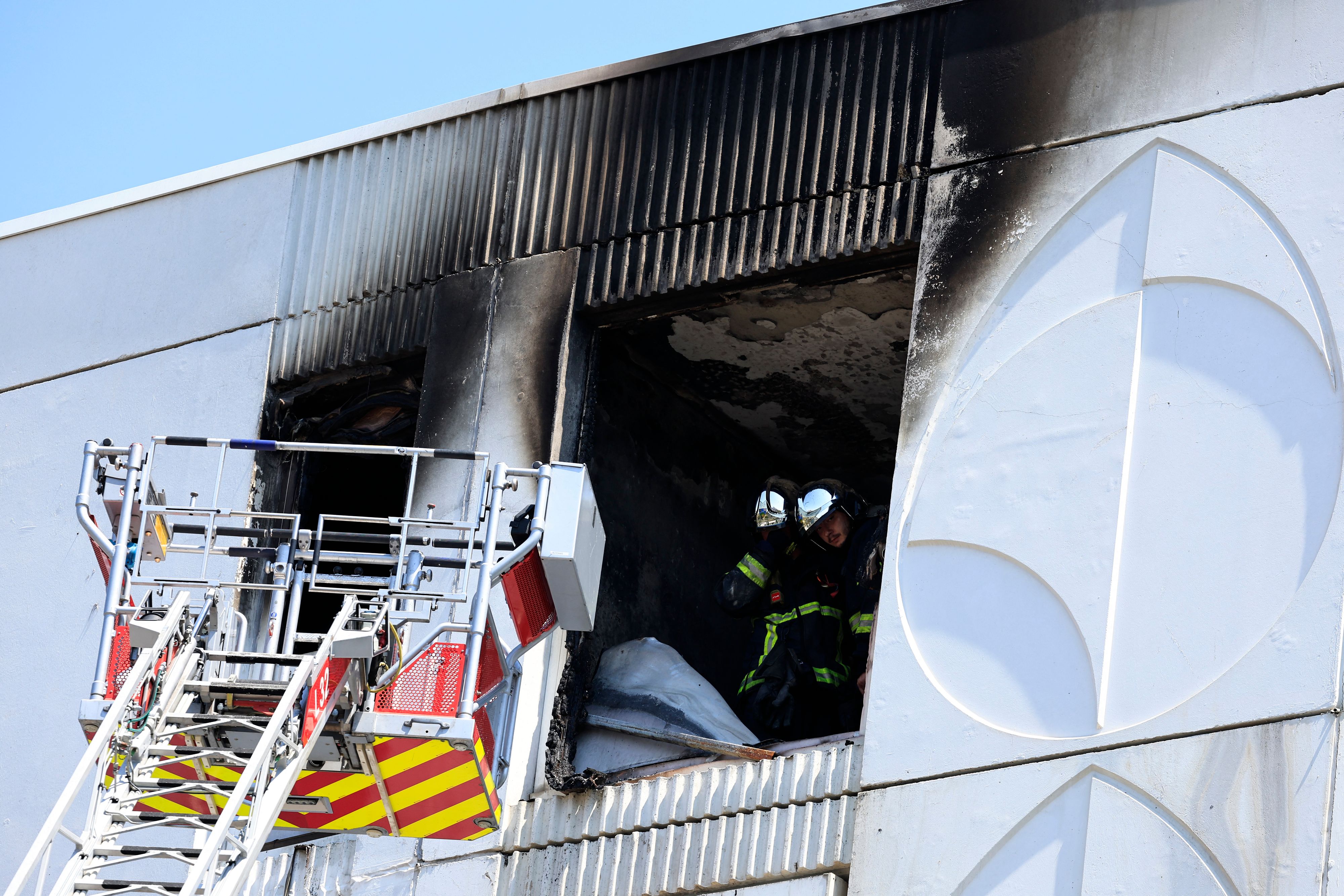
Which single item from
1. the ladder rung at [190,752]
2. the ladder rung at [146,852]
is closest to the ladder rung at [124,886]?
the ladder rung at [146,852]

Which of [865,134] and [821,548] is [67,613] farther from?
[865,134]

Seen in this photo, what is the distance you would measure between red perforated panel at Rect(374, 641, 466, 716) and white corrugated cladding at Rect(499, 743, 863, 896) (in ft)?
6.59

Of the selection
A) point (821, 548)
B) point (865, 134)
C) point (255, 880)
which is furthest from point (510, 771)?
point (865, 134)

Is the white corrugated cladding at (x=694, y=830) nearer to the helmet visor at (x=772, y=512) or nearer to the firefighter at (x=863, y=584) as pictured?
the firefighter at (x=863, y=584)

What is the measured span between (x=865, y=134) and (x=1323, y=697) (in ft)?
15.3

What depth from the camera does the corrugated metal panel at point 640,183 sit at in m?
11.5

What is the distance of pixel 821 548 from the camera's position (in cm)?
1264

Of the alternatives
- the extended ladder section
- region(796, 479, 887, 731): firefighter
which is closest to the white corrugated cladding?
the extended ladder section

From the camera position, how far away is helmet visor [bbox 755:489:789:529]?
1268cm

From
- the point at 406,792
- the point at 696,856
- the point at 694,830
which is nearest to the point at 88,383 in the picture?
the point at 406,792

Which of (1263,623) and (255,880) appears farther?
(255,880)

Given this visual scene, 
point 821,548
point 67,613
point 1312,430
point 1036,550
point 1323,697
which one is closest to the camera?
point 1323,697

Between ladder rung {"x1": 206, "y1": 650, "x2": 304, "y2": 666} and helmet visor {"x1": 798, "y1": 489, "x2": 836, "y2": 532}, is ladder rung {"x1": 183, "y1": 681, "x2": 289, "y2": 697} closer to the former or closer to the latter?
ladder rung {"x1": 206, "y1": 650, "x2": 304, "y2": 666}

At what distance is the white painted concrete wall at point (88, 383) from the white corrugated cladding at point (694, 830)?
152 inches
